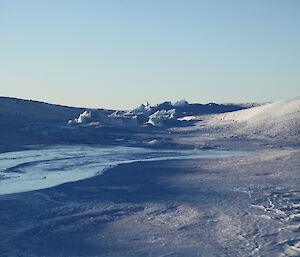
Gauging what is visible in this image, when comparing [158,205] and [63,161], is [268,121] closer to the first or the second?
[63,161]

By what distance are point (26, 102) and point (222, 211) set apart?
1347 inches

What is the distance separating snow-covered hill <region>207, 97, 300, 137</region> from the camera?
2367 cm

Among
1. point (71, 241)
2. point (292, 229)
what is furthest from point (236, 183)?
point (71, 241)

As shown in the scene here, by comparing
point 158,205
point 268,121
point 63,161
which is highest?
point 268,121

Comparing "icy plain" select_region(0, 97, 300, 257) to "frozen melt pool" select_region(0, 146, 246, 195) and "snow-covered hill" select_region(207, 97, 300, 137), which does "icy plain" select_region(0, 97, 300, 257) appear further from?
"snow-covered hill" select_region(207, 97, 300, 137)

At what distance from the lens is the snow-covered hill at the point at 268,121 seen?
77.7 ft

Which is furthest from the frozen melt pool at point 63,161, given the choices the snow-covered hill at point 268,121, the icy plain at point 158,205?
the snow-covered hill at point 268,121

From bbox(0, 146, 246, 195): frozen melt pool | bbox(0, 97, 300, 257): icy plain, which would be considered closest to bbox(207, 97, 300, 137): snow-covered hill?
bbox(0, 97, 300, 257): icy plain

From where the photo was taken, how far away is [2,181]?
1338cm

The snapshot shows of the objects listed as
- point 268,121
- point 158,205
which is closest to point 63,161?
point 158,205

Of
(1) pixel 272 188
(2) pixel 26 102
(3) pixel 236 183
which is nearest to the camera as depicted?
→ (1) pixel 272 188

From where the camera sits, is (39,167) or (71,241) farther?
(39,167)

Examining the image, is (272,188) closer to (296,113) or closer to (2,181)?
(2,181)

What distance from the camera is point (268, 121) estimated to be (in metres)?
25.6
